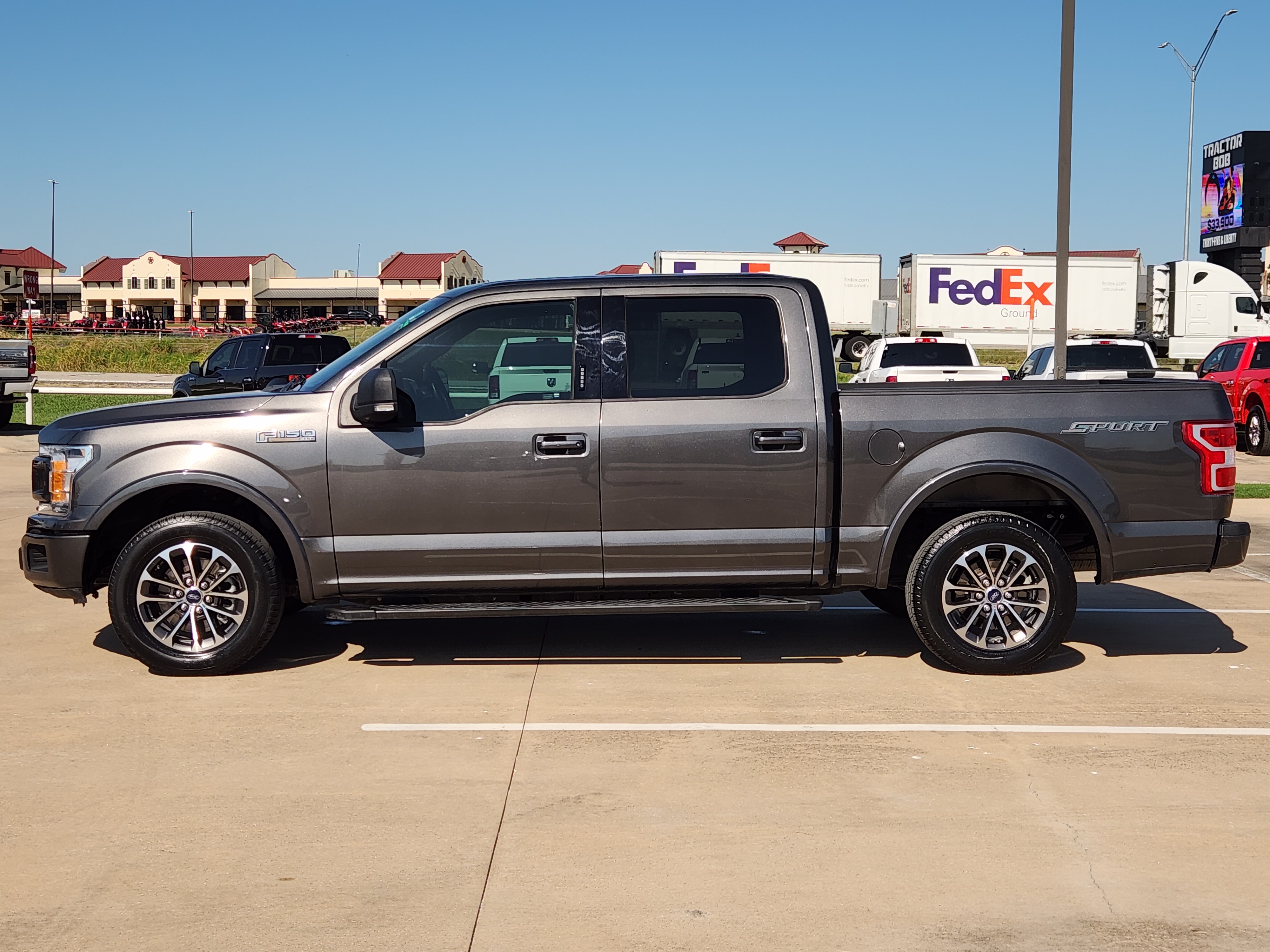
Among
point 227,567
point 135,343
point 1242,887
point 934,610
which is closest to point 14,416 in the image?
point 227,567

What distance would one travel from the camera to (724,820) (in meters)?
4.59

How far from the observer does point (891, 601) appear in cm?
801

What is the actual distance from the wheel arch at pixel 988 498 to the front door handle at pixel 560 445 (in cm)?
162

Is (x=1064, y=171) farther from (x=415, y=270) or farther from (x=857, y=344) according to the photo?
(x=415, y=270)

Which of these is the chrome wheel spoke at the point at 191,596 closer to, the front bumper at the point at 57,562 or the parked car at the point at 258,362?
the front bumper at the point at 57,562

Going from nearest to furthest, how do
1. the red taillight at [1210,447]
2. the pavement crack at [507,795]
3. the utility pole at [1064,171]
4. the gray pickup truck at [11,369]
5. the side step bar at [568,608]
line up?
the pavement crack at [507,795], the side step bar at [568,608], the red taillight at [1210,447], the utility pole at [1064,171], the gray pickup truck at [11,369]

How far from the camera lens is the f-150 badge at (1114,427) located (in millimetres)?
6586

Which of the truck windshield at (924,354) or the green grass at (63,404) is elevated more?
the truck windshield at (924,354)

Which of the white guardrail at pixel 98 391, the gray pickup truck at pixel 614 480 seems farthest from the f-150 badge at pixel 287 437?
the white guardrail at pixel 98 391

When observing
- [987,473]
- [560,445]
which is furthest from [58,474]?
[987,473]

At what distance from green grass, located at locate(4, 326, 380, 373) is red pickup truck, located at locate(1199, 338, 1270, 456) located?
34.3m

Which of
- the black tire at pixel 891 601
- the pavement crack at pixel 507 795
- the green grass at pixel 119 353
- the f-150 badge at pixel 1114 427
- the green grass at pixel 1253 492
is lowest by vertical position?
the pavement crack at pixel 507 795

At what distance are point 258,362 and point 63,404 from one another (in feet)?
23.0

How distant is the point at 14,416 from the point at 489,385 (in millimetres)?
21560
